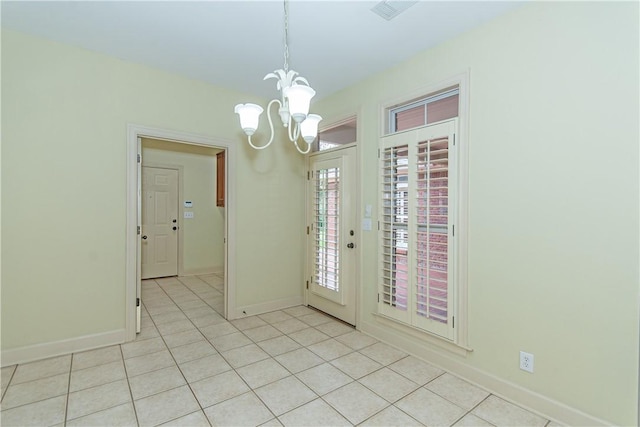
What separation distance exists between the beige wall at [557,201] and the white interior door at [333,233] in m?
1.28

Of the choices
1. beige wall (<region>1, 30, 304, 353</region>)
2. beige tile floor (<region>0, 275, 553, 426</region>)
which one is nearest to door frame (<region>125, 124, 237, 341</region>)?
beige wall (<region>1, 30, 304, 353</region>)

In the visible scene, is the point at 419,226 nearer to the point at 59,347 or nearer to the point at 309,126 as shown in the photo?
the point at 309,126

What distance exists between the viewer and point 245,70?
3.07m

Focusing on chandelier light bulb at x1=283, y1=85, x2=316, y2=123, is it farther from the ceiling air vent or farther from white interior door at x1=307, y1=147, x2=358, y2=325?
white interior door at x1=307, y1=147, x2=358, y2=325

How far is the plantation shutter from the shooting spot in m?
2.44

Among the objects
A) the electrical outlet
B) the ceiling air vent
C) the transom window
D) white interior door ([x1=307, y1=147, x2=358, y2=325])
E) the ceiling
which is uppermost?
the ceiling

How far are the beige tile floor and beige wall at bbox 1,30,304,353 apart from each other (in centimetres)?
44

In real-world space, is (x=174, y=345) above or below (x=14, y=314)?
below

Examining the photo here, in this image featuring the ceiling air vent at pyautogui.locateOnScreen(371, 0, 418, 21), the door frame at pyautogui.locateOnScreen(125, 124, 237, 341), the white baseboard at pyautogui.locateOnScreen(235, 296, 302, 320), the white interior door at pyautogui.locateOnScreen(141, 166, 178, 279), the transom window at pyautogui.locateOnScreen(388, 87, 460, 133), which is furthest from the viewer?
the white interior door at pyautogui.locateOnScreen(141, 166, 178, 279)

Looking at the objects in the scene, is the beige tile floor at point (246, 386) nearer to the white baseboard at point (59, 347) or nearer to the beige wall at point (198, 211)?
the white baseboard at point (59, 347)

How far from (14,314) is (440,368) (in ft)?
11.6


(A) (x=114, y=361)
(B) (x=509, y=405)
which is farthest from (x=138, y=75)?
(B) (x=509, y=405)

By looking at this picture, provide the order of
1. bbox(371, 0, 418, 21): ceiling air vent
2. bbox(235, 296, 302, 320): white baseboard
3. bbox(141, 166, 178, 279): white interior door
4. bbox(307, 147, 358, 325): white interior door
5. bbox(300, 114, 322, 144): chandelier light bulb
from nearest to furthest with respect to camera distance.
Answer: bbox(300, 114, 322, 144): chandelier light bulb → bbox(371, 0, 418, 21): ceiling air vent → bbox(307, 147, 358, 325): white interior door → bbox(235, 296, 302, 320): white baseboard → bbox(141, 166, 178, 279): white interior door

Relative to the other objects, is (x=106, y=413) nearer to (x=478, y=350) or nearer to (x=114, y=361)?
(x=114, y=361)
